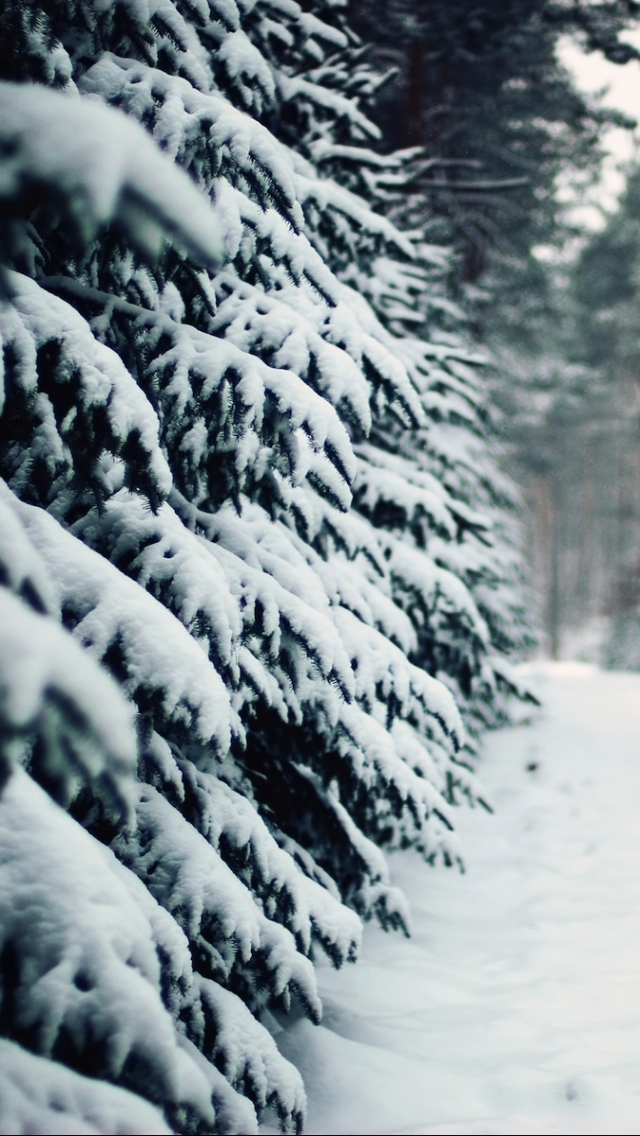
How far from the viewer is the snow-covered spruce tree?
1.19 meters

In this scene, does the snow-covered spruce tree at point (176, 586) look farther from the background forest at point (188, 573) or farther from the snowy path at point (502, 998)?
the snowy path at point (502, 998)

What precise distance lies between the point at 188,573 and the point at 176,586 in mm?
54

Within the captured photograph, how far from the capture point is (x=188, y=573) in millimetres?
2176

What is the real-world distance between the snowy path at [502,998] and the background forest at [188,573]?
0.39 m

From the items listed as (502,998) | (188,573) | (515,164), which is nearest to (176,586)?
(188,573)

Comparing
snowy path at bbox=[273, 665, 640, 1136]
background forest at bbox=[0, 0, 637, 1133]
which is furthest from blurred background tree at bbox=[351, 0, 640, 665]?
snowy path at bbox=[273, 665, 640, 1136]

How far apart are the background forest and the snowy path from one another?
387mm

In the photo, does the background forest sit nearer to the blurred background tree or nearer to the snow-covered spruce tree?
the snow-covered spruce tree

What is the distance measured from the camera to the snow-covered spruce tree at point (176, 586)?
119 centimetres

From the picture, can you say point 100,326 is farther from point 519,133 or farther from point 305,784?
point 519,133

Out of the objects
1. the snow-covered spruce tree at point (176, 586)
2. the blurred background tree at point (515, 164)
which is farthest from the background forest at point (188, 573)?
the blurred background tree at point (515, 164)

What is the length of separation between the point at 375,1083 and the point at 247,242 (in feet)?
11.2

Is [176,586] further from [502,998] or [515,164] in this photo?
[515,164]

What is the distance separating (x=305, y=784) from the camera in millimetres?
3258
